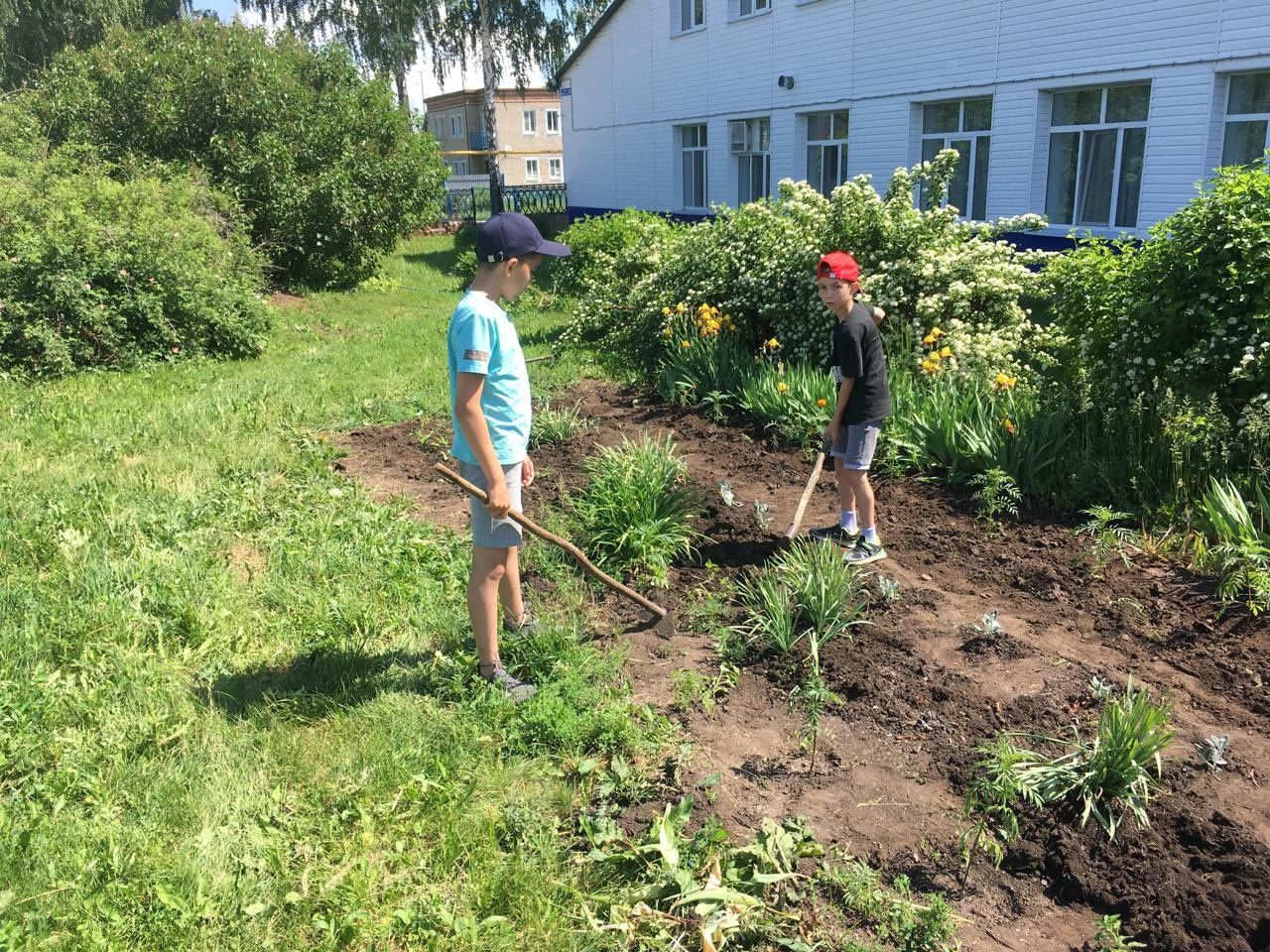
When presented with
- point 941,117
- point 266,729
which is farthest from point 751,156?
point 266,729

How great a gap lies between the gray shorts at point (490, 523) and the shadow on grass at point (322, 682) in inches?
26.8

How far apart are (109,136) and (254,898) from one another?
17683mm

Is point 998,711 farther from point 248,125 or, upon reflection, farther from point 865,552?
point 248,125

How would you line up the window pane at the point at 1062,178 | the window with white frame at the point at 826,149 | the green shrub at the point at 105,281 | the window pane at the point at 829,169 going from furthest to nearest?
the window pane at the point at 829,169
the window with white frame at the point at 826,149
the window pane at the point at 1062,178
the green shrub at the point at 105,281

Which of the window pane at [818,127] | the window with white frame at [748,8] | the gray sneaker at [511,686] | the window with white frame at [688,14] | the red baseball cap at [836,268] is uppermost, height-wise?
the window with white frame at [688,14]

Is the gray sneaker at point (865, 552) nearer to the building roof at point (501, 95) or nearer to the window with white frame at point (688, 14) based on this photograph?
the window with white frame at point (688, 14)

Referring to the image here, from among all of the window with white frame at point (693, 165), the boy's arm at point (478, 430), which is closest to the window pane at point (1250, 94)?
the boy's arm at point (478, 430)

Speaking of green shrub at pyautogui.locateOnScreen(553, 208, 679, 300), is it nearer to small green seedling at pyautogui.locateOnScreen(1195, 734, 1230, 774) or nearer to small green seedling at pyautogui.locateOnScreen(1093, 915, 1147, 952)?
small green seedling at pyautogui.locateOnScreen(1195, 734, 1230, 774)

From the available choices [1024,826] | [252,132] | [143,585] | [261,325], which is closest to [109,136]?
[252,132]

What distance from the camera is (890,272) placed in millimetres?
7434

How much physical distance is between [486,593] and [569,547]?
16.5 inches

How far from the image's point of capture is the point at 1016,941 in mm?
2535

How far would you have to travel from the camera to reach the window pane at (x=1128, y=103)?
38.3ft

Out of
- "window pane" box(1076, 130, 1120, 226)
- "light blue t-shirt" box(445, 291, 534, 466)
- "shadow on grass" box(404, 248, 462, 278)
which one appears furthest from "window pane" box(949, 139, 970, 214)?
"light blue t-shirt" box(445, 291, 534, 466)
